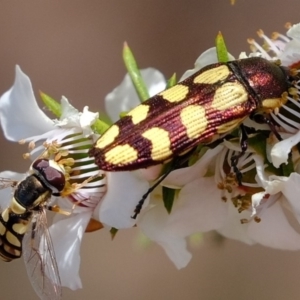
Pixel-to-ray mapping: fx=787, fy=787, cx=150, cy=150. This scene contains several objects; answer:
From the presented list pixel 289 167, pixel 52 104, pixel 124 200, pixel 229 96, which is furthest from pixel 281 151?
pixel 52 104

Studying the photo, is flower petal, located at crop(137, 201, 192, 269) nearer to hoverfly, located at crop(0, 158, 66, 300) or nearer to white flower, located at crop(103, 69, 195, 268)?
white flower, located at crop(103, 69, 195, 268)

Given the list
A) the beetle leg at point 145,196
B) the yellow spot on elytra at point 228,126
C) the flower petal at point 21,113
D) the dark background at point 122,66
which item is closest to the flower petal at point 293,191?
the yellow spot on elytra at point 228,126

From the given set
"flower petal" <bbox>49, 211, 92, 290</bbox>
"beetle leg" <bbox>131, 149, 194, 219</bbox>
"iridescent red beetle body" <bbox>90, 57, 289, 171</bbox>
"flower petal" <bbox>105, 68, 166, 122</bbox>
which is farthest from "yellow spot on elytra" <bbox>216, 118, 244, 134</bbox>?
"flower petal" <bbox>105, 68, 166, 122</bbox>

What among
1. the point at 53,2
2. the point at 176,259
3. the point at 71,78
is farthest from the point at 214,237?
the point at 53,2

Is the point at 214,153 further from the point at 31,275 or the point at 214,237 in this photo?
the point at 214,237

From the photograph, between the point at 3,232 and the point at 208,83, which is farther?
the point at 3,232

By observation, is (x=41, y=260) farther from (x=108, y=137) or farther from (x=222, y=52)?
(x=222, y=52)

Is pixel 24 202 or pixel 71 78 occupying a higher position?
pixel 24 202
